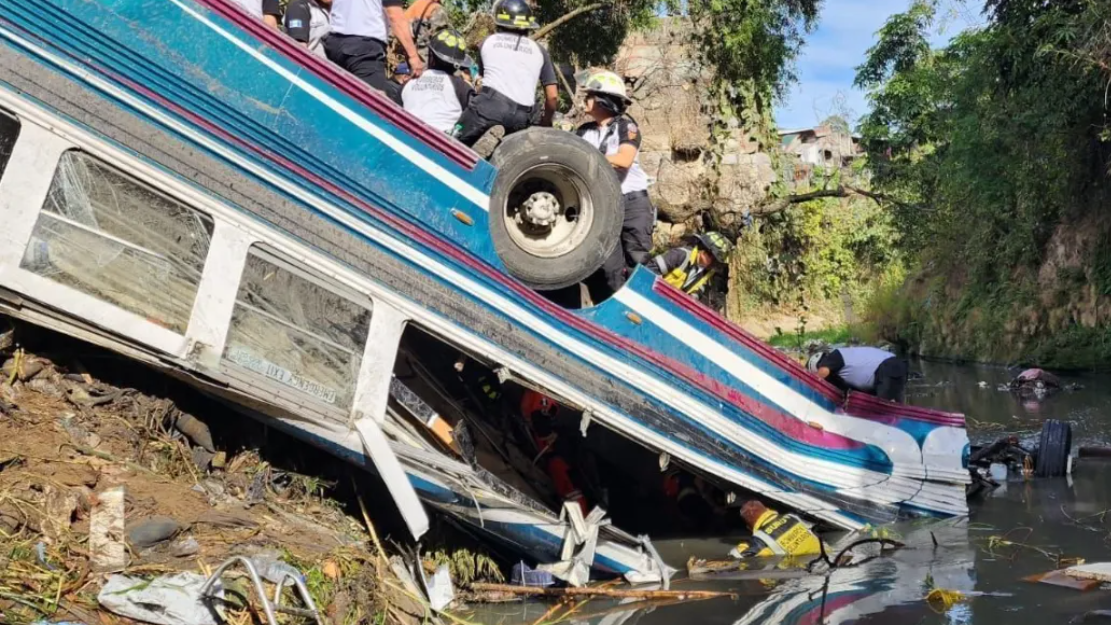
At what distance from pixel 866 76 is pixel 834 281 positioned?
7889 mm

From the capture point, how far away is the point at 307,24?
223 inches

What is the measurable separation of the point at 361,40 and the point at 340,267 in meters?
1.49

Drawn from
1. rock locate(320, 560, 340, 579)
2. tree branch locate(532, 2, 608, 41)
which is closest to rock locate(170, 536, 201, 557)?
rock locate(320, 560, 340, 579)

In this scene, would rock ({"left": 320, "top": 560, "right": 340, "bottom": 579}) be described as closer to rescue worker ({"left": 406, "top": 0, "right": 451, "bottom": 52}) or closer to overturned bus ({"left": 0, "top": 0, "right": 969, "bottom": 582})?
overturned bus ({"left": 0, "top": 0, "right": 969, "bottom": 582})

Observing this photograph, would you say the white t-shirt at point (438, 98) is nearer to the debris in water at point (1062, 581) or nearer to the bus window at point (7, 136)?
the bus window at point (7, 136)

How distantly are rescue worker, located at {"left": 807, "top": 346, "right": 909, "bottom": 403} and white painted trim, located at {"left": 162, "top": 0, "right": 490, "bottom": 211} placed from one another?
2.86 meters

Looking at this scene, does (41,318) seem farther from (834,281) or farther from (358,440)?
Result: (834,281)

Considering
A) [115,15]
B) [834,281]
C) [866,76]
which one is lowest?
[115,15]

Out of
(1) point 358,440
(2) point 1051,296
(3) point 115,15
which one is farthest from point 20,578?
(2) point 1051,296

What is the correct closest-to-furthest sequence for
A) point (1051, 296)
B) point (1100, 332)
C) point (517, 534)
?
1. point (517, 534)
2. point (1100, 332)
3. point (1051, 296)

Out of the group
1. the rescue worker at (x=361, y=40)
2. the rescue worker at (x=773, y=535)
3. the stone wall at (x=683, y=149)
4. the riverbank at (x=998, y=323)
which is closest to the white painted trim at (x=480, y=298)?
the rescue worker at (x=773, y=535)

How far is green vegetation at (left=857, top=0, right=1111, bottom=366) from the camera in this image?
13.7 m

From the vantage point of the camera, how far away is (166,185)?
430 cm

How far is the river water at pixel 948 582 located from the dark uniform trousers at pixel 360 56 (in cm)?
264
